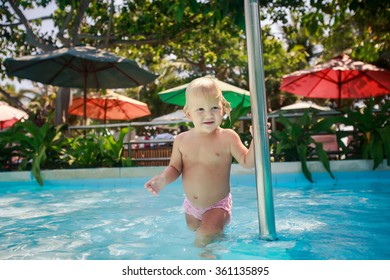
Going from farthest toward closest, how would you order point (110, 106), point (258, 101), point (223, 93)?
point (110, 106)
point (223, 93)
point (258, 101)

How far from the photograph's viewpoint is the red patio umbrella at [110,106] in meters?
13.2

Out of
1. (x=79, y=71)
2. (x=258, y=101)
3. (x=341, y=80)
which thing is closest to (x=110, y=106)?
(x=79, y=71)

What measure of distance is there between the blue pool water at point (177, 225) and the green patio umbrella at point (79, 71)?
137 inches

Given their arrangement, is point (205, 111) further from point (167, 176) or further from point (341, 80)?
point (341, 80)

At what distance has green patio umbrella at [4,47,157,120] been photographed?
8041 mm

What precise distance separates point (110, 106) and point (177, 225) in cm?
1115

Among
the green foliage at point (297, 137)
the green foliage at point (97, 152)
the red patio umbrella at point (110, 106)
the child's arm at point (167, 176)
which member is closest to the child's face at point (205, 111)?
the child's arm at point (167, 176)

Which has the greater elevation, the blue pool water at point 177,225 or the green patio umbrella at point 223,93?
the green patio umbrella at point 223,93

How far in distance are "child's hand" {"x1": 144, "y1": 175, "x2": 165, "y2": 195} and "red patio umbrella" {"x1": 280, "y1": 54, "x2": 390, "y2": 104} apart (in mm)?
6896

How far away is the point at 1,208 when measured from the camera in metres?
4.50

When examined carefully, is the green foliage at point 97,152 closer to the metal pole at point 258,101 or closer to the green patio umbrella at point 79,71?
the green patio umbrella at point 79,71

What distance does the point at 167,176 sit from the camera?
254 cm
